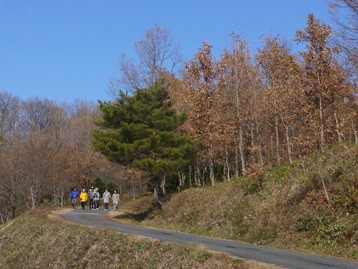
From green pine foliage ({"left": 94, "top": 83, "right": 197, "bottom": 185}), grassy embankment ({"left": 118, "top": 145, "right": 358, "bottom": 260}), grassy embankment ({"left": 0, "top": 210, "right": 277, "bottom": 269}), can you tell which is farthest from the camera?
green pine foliage ({"left": 94, "top": 83, "right": 197, "bottom": 185})

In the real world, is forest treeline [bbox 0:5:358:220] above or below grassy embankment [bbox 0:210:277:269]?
above

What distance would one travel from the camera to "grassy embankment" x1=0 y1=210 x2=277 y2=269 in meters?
12.6

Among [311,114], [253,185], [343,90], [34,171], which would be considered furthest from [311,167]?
[34,171]

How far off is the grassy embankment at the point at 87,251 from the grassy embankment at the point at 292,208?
4098 mm

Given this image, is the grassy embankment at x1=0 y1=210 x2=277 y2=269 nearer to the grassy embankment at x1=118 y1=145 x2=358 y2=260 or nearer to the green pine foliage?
the grassy embankment at x1=118 y1=145 x2=358 y2=260

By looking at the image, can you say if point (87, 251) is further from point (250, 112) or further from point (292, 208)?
point (250, 112)

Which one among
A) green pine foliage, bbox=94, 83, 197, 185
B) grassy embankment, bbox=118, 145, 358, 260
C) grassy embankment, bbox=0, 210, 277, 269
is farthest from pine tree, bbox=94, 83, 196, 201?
grassy embankment, bbox=0, 210, 277, 269

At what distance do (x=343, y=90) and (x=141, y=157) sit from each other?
1210 centimetres

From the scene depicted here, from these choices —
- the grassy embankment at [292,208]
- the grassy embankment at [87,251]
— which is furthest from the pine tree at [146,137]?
the grassy embankment at [87,251]

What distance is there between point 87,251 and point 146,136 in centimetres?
1212

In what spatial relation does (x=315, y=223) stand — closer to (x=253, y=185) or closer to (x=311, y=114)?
(x=253, y=185)

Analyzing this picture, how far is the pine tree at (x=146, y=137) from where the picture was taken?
28438 millimetres

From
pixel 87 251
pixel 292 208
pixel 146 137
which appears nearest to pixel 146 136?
pixel 146 137

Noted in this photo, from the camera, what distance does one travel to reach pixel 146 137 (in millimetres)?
29047
